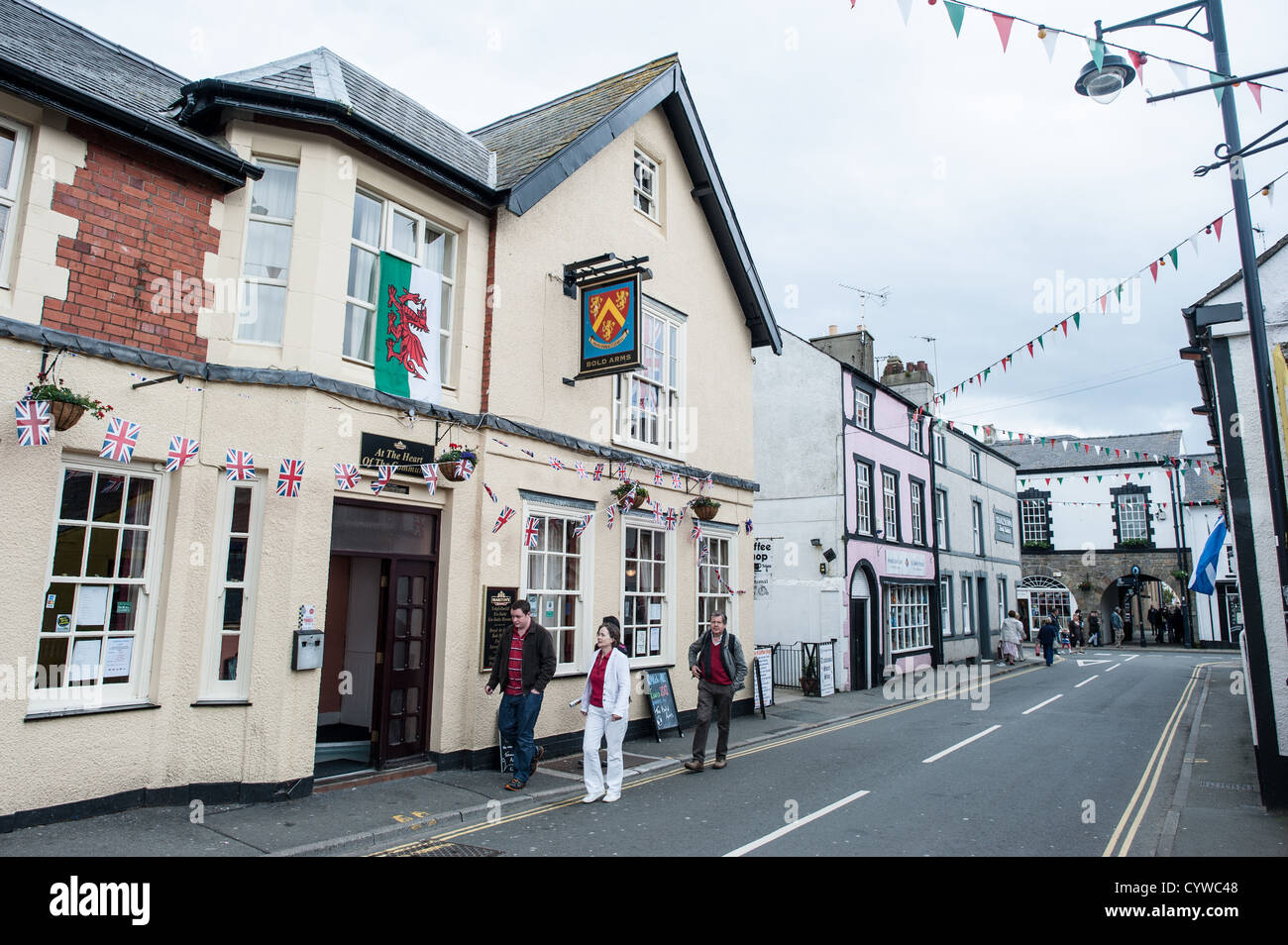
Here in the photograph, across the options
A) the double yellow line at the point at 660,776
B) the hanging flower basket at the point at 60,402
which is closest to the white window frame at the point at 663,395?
the double yellow line at the point at 660,776

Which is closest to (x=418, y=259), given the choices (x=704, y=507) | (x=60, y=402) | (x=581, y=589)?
(x=60, y=402)

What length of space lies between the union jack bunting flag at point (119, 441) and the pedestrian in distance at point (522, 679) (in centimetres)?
405

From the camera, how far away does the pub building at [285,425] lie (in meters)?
7.02

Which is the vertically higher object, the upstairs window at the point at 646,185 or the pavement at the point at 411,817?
the upstairs window at the point at 646,185

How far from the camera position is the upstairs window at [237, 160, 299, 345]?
8367 millimetres

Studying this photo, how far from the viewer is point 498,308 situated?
10422mm

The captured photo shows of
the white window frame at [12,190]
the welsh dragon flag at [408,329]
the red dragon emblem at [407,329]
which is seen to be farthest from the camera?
the red dragon emblem at [407,329]

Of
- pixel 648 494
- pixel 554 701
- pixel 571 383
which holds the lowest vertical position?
pixel 554 701

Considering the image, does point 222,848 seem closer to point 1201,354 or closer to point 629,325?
point 629,325

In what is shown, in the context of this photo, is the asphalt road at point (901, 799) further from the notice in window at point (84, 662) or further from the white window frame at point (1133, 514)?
the white window frame at point (1133, 514)

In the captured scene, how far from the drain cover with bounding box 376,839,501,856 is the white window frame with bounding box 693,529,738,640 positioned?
7.40 metres

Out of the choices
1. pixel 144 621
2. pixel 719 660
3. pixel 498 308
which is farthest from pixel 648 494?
pixel 144 621

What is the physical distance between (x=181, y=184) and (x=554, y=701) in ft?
24.2

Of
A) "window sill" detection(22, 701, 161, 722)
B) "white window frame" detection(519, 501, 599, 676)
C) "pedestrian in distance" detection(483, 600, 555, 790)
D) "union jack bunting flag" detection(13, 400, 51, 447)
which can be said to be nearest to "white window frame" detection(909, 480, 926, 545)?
"white window frame" detection(519, 501, 599, 676)
